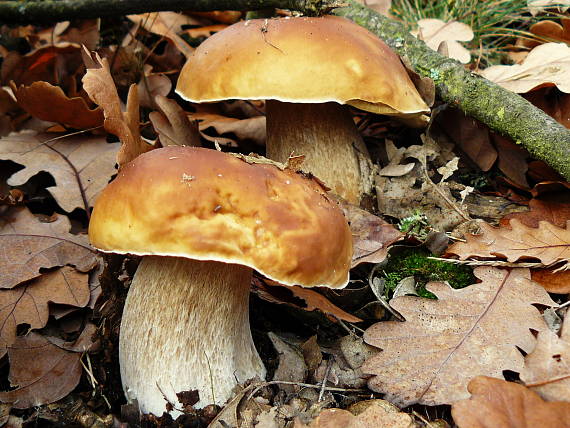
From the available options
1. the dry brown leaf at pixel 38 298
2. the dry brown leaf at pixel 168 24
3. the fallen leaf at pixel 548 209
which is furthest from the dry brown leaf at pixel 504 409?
the dry brown leaf at pixel 168 24

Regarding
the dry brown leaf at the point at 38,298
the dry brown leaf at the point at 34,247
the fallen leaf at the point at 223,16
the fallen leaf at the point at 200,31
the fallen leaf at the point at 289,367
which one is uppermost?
the fallen leaf at the point at 223,16

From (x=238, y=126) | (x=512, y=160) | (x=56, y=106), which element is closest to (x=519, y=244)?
(x=512, y=160)

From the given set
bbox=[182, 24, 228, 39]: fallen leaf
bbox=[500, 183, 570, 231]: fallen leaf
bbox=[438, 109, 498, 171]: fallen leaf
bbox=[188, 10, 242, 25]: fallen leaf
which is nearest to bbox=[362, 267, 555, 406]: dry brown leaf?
bbox=[500, 183, 570, 231]: fallen leaf

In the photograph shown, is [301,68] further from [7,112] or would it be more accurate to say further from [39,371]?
[7,112]

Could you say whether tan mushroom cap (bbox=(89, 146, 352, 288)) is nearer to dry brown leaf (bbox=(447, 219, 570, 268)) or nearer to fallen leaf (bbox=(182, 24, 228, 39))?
dry brown leaf (bbox=(447, 219, 570, 268))

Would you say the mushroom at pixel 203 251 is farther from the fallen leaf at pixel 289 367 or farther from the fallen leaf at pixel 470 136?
the fallen leaf at pixel 470 136
